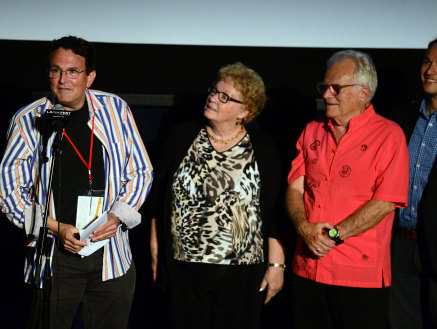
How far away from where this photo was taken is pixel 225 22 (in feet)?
10.6

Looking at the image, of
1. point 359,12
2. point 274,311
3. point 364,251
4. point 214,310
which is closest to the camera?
point 364,251

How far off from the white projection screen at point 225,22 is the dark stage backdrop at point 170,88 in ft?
0.23

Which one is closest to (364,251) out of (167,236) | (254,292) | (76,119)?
(254,292)

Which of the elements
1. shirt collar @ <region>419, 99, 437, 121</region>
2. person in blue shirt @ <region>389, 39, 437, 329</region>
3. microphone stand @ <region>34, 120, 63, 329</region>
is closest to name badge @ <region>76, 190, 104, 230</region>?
microphone stand @ <region>34, 120, 63, 329</region>

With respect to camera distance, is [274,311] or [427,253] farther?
[274,311]

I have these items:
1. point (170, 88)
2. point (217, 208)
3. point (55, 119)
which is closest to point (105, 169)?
point (55, 119)

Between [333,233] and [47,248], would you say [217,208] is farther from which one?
[47,248]

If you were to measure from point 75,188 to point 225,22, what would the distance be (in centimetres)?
145

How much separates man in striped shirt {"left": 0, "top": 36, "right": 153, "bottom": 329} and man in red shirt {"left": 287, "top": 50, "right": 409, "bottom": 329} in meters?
0.86

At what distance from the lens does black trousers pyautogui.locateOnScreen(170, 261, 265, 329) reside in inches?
101

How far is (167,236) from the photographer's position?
2.65m

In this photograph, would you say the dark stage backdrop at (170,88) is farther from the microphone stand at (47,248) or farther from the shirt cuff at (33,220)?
the microphone stand at (47,248)

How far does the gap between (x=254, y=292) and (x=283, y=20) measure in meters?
1.64

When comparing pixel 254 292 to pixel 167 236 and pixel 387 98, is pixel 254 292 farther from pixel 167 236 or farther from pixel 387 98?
pixel 387 98
